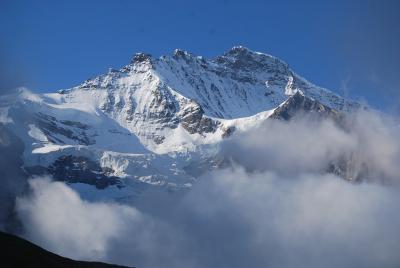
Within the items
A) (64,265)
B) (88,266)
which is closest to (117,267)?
(88,266)

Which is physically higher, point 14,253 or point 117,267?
point 117,267

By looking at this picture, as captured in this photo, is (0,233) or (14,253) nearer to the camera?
(14,253)

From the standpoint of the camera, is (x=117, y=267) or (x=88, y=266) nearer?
(x=88, y=266)

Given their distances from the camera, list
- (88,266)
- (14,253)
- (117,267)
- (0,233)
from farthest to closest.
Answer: (117,267) → (88,266) → (0,233) → (14,253)

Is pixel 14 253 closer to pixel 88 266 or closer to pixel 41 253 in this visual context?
pixel 41 253

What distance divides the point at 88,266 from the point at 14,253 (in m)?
20.7

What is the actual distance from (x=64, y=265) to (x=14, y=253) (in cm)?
1030

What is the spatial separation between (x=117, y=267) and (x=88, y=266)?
34.5 feet

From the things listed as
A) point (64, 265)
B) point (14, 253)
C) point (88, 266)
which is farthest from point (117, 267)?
point (14, 253)

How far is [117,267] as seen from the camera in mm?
151750

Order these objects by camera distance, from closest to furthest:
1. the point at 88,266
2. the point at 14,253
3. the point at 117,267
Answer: the point at 14,253 → the point at 88,266 → the point at 117,267

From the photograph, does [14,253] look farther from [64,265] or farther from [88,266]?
[88,266]

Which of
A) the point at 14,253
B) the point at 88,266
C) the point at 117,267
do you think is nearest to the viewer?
the point at 14,253

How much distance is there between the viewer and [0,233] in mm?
133625
